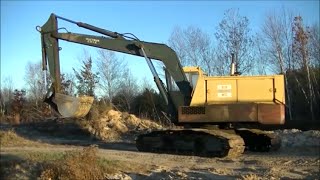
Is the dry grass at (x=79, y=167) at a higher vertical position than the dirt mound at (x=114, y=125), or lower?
lower

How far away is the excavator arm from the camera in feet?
55.2

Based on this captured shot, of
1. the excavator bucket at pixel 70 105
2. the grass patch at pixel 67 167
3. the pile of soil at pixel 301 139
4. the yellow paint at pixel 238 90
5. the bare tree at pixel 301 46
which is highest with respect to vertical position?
the bare tree at pixel 301 46

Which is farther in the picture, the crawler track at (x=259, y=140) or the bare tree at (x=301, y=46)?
the bare tree at (x=301, y=46)

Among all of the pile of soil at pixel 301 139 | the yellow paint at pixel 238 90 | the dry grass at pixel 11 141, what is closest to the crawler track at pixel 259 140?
the pile of soil at pixel 301 139

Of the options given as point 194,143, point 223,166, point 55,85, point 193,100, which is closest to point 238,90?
point 193,100

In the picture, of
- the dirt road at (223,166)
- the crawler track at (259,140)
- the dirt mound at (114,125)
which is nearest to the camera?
the dirt road at (223,166)

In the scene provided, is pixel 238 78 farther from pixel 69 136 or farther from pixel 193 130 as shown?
pixel 69 136

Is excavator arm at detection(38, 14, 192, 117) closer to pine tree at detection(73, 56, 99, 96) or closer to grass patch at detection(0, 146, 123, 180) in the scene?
grass patch at detection(0, 146, 123, 180)

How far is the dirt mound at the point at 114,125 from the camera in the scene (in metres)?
25.2

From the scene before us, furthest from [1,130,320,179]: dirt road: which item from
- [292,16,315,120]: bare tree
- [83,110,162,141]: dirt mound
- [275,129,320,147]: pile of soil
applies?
[292,16,315,120]: bare tree

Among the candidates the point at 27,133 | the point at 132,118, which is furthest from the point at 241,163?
the point at 27,133

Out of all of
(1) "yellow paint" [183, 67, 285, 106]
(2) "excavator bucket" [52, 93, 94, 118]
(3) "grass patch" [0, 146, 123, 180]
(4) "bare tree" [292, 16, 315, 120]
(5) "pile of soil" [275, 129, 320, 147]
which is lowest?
(3) "grass patch" [0, 146, 123, 180]

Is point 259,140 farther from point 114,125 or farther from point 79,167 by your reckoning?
point 114,125

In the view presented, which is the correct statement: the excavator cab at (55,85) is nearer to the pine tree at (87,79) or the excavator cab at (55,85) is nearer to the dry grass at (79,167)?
the dry grass at (79,167)
